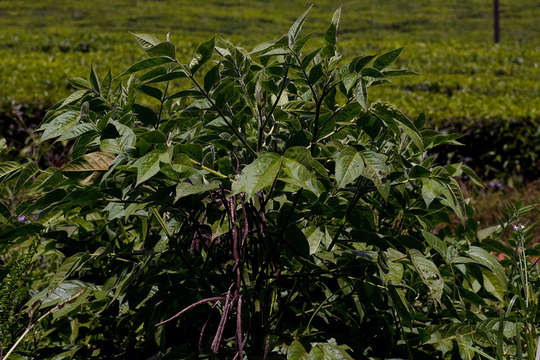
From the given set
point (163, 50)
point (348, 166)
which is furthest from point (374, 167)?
point (163, 50)

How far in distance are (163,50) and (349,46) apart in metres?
11.2

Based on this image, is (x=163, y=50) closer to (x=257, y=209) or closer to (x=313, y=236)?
(x=257, y=209)

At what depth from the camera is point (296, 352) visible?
4.18ft

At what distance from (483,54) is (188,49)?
18.3 ft

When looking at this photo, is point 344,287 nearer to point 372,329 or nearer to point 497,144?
point 372,329

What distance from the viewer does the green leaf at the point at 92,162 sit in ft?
4.12

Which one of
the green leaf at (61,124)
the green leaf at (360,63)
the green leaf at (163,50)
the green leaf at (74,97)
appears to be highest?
the green leaf at (163,50)

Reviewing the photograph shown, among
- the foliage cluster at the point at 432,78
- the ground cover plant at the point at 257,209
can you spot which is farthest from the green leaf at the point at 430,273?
the foliage cluster at the point at 432,78

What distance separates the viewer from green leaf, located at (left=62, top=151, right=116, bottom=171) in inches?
49.4

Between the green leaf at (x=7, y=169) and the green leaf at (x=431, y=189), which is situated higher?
the green leaf at (x=7, y=169)

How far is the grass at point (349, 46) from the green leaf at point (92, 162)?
88cm

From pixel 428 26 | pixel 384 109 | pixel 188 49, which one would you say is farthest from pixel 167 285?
pixel 428 26

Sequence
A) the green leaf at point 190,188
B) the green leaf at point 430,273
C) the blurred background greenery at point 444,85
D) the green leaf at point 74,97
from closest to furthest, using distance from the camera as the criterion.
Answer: the green leaf at point 190,188
the green leaf at point 430,273
the green leaf at point 74,97
the blurred background greenery at point 444,85

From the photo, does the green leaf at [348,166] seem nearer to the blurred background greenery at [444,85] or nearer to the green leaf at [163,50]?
the blurred background greenery at [444,85]
